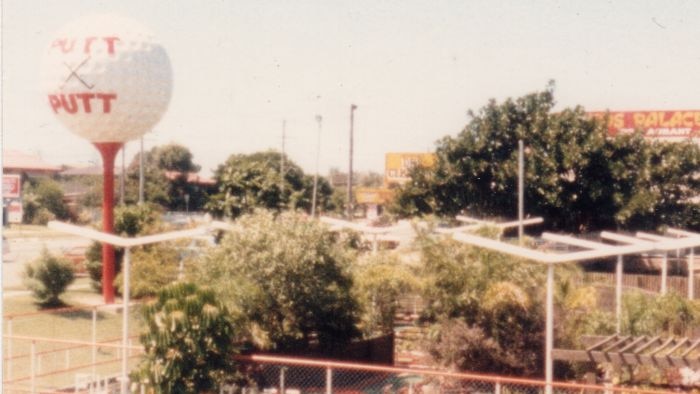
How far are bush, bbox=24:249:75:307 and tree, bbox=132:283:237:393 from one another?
16.6 metres

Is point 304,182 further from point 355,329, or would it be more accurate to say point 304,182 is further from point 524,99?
point 355,329

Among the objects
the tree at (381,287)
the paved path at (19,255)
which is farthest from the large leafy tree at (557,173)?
the tree at (381,287)

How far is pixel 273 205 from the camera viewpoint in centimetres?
4672

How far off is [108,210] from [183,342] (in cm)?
1394

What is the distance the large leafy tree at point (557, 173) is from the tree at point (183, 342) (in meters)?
27.1

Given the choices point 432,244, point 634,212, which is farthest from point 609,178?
point 432,244

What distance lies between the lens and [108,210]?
25.7 m

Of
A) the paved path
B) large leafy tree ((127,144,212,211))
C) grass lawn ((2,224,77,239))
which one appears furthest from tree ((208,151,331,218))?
grass lawn ((2,224,77,239))

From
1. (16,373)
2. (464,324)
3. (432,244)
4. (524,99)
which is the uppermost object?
(524,99)

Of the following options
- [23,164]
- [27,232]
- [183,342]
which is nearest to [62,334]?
[183,342]

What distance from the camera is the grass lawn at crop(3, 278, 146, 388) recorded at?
57.9 ft

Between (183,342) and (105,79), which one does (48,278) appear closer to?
(105,79)

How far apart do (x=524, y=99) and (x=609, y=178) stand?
5.69 m

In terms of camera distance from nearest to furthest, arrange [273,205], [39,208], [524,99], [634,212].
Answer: [634,212] → [524,99] → [273,205] → [39,208]
